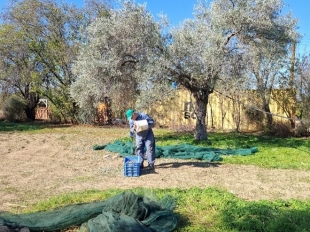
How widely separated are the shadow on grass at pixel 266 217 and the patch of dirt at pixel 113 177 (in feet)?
2.18

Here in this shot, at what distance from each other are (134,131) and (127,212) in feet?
11.8

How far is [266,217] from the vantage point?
421cm

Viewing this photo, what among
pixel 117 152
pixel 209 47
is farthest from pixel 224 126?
pixel 117 152

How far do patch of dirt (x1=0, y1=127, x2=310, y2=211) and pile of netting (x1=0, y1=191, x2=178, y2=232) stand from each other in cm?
114

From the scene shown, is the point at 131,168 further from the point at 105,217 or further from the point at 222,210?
the point at 105,217

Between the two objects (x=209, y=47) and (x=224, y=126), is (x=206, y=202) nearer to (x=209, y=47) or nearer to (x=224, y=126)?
(x=209, y=47)

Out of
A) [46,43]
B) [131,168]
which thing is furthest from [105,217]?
[46,43]

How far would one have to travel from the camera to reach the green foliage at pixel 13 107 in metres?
22.3

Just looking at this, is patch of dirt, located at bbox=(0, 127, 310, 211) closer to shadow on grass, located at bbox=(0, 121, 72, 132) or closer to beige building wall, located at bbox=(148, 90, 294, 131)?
shadow on grass, located at bbox=(0, 121, 72, 132)

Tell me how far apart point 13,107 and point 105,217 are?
68.1ft

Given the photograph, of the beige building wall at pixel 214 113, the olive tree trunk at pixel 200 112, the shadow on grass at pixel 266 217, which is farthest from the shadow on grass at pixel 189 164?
the beige building wall at pixel 214 113

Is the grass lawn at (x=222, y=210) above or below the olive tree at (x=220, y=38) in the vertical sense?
below

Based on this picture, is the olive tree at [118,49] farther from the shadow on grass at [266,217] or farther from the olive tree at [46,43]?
the olive tree at [46,43]

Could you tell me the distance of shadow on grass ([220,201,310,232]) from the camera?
398 centimetres
